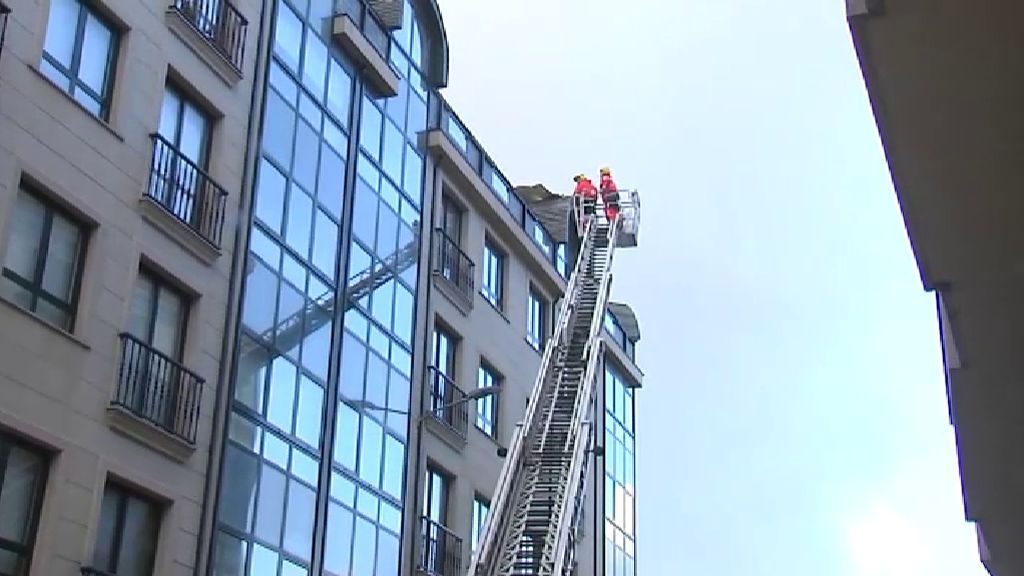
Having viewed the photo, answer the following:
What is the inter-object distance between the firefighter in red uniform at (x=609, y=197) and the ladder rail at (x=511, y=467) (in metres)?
3.86

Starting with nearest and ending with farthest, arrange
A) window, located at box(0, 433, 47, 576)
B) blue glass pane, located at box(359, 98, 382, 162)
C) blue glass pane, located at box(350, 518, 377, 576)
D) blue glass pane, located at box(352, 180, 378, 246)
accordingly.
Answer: window, located at box(0, 433, 47, 576)
blue glass pane, located at box(350, 518, 377, 576)
blue glass pane, located at box(352, 180, 378, 246)
blue glass pane, located at box(359, 98, 382, 162)

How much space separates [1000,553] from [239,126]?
13590 mm

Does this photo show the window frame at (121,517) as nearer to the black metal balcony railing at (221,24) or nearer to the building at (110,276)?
the building at (110,276)

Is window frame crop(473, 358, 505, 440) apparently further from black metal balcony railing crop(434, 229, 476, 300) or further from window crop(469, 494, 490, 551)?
black metal balcony railing crop(434, 229, 476, 300)

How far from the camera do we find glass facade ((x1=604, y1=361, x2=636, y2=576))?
106 ft

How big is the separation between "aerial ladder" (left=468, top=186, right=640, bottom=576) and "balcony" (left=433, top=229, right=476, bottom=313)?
235 centimetres

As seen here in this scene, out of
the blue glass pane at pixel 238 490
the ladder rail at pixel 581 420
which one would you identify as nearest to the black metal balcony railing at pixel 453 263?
the ladder rail at pixel 581 420

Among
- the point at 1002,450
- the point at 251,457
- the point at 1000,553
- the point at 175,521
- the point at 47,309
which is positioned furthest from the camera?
the point at 251,457

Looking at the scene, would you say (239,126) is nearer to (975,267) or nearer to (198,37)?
(198,37)

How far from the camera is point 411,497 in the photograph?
22.1 m

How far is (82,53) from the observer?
15.1 meters

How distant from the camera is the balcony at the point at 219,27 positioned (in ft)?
56.5

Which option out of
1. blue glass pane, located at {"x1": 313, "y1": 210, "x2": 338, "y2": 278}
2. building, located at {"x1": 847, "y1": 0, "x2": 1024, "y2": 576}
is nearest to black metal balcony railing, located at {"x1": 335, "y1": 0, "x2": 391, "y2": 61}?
blue glass pane, located at {"x1": 313, "y1": 210, "x2": 338, "y2": 278}

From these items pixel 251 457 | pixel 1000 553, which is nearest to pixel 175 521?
pixel 251 457
